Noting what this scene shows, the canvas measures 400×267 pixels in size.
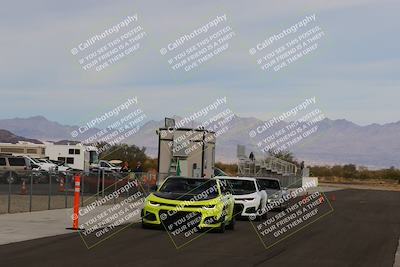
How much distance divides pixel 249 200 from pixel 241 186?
144 centimetres

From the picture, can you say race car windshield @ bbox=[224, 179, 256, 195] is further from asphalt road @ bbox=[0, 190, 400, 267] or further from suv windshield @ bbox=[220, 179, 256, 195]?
asphalt road @ bbox=[0, 190, 400, 267]

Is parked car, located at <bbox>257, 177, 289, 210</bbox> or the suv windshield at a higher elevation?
the suv windshield

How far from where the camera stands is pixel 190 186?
755 inches

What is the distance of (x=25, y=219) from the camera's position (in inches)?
802

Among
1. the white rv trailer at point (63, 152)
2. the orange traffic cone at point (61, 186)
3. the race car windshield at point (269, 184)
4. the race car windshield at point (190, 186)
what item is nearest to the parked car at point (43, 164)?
the white rv trailer at point (63, 152)

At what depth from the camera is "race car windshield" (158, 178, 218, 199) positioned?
18781 mm

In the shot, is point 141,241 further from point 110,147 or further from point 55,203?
point 110,147

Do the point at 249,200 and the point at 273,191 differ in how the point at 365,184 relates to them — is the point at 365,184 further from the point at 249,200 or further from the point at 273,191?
the point at 249,200

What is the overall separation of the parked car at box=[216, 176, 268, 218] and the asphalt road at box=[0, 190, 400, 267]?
10.1ft

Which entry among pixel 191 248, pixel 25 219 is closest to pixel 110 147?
pixel 25 219

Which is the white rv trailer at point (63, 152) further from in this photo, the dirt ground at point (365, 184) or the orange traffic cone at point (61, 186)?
the dirt ground at point (365, 184)

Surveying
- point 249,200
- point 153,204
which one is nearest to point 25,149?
point 249,200

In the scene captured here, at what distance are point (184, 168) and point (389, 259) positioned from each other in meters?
22.3

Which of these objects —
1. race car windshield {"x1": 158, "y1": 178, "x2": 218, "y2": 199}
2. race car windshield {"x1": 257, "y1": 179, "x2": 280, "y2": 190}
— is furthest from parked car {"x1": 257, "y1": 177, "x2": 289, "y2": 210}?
race car windshield {"x1": 158, "y1": 178, "x2": 218, "y2": 199}
